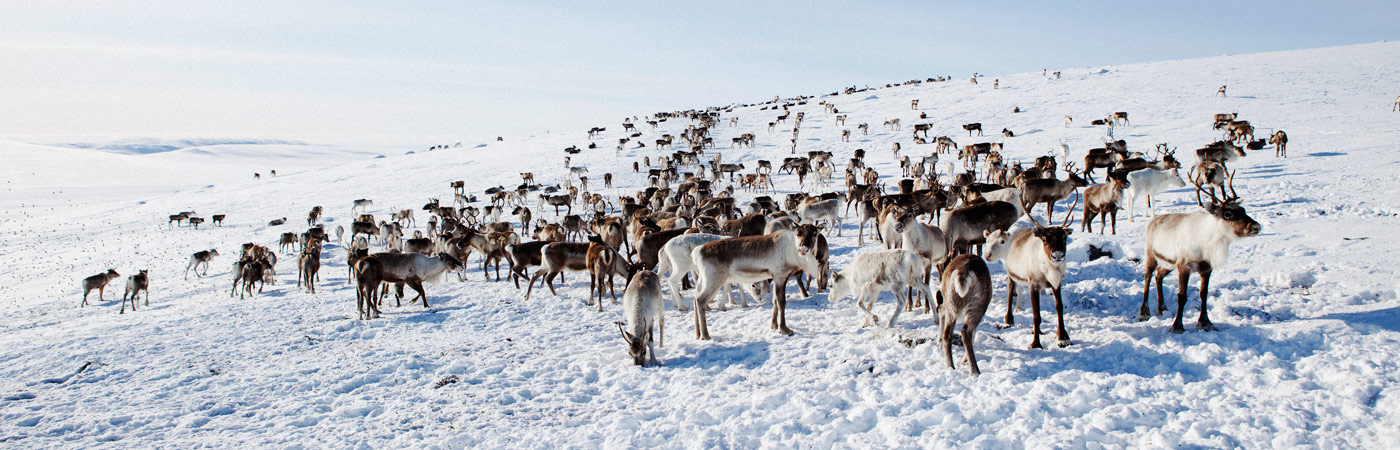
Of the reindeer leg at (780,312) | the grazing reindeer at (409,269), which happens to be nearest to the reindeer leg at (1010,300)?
the reindeer leg at (780,312)

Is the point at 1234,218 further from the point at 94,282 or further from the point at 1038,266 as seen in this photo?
the point at 94,282

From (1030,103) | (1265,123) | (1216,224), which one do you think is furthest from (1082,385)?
(1030,103)

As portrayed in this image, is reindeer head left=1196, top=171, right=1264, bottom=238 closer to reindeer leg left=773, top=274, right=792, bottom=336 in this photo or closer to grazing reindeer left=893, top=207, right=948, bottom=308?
grazing reindeer left=893, top=207, right=948, bottom=308

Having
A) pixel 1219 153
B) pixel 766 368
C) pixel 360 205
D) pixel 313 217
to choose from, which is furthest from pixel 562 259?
pixel 360 205

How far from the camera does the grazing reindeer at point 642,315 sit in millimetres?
8586

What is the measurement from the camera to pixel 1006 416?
612 centimetres

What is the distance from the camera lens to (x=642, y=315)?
870cm

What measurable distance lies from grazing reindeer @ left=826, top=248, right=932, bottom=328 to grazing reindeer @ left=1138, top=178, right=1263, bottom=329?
268 centimetres

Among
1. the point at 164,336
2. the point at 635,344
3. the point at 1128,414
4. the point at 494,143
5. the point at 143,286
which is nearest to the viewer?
the point at 1128,414

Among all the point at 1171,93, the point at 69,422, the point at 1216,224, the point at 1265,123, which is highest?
the point at 1171,93

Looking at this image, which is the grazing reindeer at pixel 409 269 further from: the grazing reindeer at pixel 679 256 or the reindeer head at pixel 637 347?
the reindeer head at pixel 637 347

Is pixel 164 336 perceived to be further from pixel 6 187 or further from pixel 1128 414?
pixel 6 187

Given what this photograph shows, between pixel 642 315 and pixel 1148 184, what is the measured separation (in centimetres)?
1366

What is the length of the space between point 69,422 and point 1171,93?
54.5 meters
